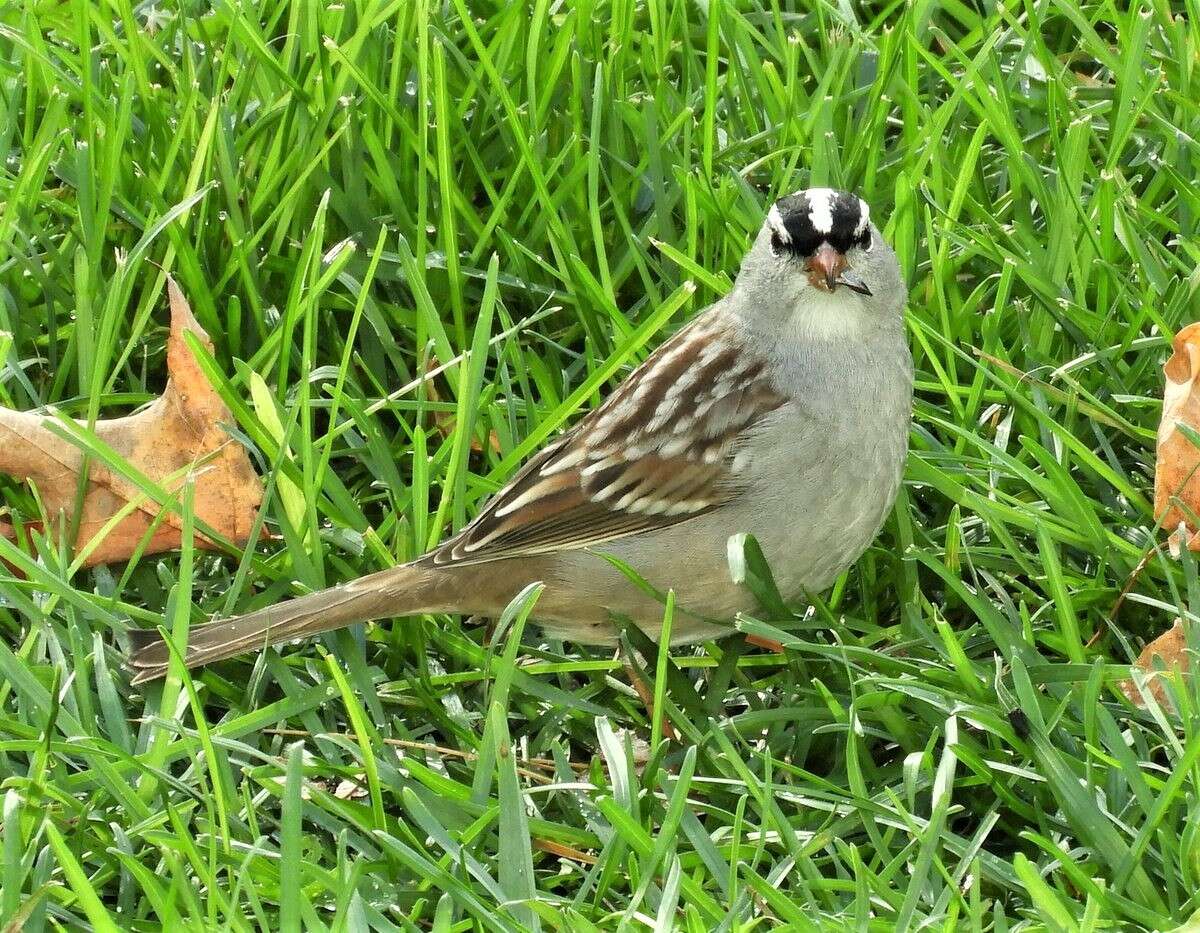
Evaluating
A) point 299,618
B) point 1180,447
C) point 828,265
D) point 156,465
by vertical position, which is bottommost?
point 299,618

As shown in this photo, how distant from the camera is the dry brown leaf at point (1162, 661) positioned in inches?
113

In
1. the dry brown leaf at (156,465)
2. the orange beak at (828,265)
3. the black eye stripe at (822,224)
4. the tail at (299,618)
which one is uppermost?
the black eye stripe at (822,224)

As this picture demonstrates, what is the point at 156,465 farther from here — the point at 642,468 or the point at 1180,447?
the point at 1180,447

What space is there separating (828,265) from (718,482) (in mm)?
418

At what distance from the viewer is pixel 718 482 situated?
317 cm

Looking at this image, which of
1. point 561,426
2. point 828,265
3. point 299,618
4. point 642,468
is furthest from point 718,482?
point 299,618

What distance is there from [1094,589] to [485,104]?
181cm

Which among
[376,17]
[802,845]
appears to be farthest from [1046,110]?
[802,845]

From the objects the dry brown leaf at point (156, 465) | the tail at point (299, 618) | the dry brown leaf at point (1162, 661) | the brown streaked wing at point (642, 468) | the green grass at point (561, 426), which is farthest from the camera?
the dry brown leaf at point (156, 465)

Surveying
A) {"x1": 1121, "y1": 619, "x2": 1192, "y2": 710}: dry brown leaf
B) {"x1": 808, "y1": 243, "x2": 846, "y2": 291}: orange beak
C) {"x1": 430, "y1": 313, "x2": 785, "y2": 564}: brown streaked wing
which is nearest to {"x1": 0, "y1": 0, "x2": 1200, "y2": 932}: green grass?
{"x1": 1121, "y1": 619, "x2": 1192, "y2": 710}: dry brown leaf

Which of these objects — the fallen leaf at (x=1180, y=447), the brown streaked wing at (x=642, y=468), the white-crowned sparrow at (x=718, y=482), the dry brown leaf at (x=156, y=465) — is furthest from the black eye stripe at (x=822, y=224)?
the dry brown leaf at (x=156, y=465)

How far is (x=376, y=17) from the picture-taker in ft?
13.4

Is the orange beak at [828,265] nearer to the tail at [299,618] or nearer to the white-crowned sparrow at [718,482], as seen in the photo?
the white-crowned sparrow at [718,482]

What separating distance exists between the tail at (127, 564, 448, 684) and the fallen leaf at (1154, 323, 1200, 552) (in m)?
1.29
